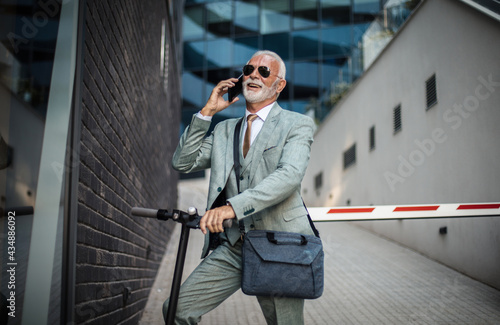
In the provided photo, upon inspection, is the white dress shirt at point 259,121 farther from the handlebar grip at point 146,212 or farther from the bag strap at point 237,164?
the handlebar grip at point 146,212

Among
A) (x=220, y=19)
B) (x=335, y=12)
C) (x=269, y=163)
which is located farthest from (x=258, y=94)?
(x=220, y=19)

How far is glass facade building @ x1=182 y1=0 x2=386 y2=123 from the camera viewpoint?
22781 mm

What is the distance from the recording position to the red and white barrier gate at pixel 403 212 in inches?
184

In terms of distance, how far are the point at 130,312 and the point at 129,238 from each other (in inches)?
25.5

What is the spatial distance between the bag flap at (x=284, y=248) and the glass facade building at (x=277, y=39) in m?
19.8

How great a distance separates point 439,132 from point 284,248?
6504 millimetres

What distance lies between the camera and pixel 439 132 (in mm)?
8438

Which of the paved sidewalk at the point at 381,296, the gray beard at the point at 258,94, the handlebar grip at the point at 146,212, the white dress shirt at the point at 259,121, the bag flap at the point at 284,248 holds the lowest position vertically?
the paved sidewalk at the point at 381,296

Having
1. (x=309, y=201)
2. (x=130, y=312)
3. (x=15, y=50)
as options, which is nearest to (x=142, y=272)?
(x=130, y=312)

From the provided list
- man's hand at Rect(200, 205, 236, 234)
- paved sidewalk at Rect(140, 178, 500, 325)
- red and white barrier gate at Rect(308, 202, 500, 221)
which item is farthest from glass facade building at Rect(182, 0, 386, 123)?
man's hand at Rect(200, 205, 236, 234)

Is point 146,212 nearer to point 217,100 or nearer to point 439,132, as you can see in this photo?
point 217,100

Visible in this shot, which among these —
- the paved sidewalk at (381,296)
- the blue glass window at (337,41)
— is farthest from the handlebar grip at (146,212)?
the blue glass window at (337,41)

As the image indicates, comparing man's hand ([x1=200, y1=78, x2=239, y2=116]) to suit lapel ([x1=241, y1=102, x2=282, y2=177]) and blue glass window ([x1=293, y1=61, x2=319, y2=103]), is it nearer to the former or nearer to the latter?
suit lapel ([x1=241, y1=102, x2=282, y2=177])

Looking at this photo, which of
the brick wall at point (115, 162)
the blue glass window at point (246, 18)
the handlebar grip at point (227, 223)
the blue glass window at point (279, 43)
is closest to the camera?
the handlebar grip at point (227, 223)
